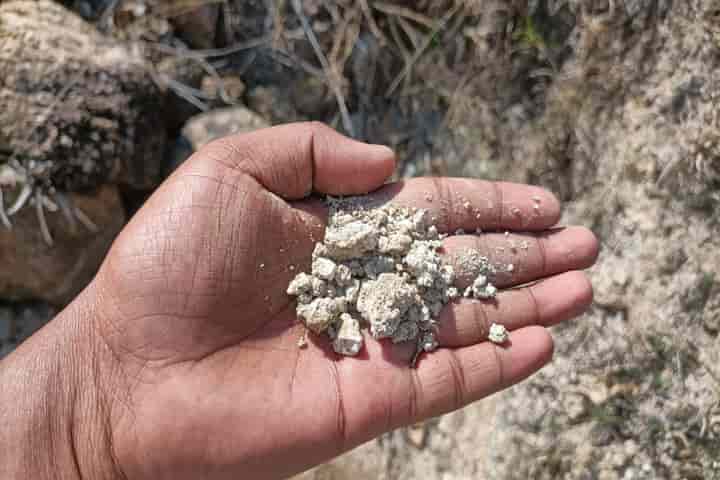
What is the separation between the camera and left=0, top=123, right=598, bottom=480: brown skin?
1926mm

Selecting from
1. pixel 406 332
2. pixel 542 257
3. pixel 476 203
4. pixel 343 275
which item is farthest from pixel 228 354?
pixel 542 257

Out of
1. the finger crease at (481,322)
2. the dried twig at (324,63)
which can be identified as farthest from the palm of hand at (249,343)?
the dried twig at (324,63)

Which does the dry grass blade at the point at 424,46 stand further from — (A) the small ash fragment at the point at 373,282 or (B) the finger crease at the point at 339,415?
(B) the finger crease at the point at 339,415

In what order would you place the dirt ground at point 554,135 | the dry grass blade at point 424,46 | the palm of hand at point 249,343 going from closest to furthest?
the palm of hand at point 249,343
the dirt ground at point 554,135
the dry grass blade at point 424,46

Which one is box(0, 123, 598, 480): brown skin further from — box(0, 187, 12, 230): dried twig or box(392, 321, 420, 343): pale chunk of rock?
box(0, 187, 12, 230): dried twig

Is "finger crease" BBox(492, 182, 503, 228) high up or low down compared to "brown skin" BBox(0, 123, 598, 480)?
up

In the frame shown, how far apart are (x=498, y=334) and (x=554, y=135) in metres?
1.06

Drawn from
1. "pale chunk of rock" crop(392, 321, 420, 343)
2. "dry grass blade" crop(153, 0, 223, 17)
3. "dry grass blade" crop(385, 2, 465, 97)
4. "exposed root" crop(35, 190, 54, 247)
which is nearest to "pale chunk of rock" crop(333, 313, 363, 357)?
"pale chunk of rock" crop(392, 321, 420, 343)

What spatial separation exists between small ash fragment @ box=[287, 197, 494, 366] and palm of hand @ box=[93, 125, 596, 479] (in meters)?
0.05

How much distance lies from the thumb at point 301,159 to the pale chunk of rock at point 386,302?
347mm

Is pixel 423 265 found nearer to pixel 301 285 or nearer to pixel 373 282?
pixel 373 282

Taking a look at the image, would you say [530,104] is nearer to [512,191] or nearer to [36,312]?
[512,191]

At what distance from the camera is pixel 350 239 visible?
6.69 ft

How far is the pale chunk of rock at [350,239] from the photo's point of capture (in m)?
2.04
